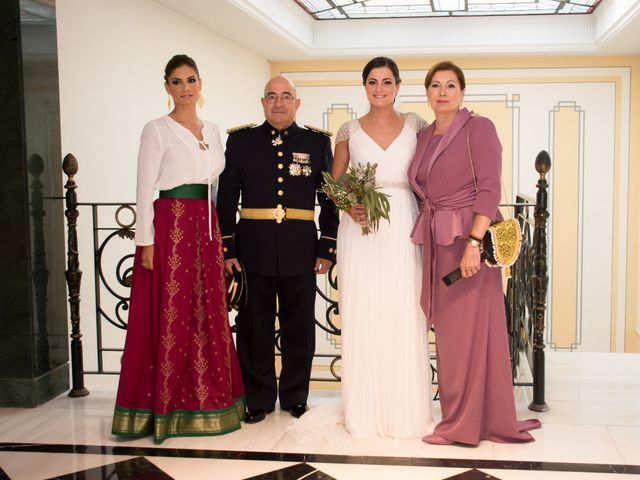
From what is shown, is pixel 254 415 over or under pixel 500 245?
under

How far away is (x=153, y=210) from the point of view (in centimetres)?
305

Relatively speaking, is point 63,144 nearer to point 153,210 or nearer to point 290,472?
point 153,210

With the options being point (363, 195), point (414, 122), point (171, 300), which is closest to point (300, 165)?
point (363, 195)

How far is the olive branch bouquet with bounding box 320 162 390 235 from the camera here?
9.45 feet

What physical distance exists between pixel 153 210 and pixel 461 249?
1290 mm

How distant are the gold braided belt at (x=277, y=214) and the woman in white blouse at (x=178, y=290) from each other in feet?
0.52

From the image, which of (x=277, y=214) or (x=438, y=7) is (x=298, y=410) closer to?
(x=277, y=214)

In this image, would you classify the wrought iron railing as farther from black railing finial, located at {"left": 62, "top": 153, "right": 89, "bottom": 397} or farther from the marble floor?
the marble floor

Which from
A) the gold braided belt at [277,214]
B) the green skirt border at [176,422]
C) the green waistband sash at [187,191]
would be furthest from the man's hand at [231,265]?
the green skirt border at [176,422]

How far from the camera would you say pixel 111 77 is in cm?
499

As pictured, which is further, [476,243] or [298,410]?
[298,410]

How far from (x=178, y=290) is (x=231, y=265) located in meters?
0.27

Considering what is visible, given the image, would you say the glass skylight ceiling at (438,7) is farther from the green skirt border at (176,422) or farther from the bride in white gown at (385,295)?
the green skirt border at (176,422)

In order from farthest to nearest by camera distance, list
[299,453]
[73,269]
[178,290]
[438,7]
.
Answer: [438,7] < [73,269] < [178,290] < [299,453]
